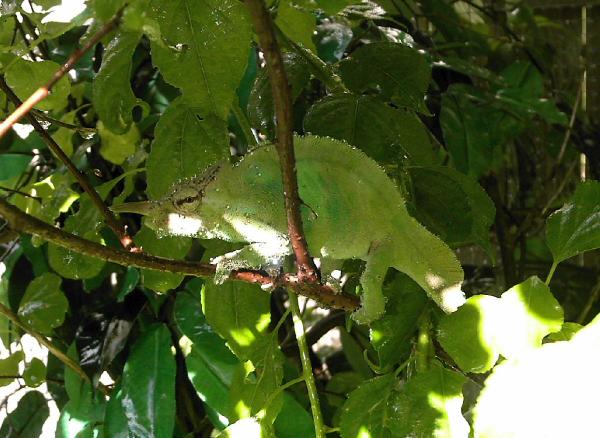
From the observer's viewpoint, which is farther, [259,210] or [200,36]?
[259,210]

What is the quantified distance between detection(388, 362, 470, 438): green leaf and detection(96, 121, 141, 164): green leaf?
0.52 meters

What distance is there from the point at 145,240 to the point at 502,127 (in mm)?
663

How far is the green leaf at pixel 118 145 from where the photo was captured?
2.83 feet

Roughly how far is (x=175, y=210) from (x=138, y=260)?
0.20 metres

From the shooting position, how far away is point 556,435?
0.31m

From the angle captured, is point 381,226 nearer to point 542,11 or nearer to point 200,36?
point 200,36

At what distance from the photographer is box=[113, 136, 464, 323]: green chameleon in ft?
1.99

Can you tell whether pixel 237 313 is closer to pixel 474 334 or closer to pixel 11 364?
pixel 474 334

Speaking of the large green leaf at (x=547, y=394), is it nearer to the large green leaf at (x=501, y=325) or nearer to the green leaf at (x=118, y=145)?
the large green leaf at (x=501, y=325)

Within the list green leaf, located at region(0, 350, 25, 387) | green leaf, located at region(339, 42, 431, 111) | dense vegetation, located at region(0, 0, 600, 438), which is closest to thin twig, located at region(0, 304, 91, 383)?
dense vegetation, located at region(0, 0, 600, 438)

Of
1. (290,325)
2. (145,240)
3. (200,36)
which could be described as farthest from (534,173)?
(200,36)

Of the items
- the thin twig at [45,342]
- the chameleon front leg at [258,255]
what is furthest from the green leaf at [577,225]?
the thin twig at [45,342]

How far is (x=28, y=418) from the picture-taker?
0.94 metres

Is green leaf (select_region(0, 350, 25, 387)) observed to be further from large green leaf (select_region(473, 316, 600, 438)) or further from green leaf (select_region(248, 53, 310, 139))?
large green leaf (select_region(473, 316, 600, 438))
